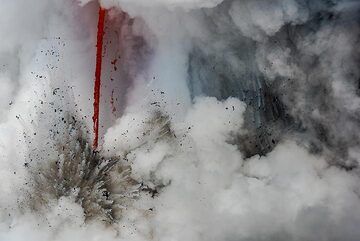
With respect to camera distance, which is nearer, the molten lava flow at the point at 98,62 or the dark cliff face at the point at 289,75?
the dark cliff face at the point at 289,75

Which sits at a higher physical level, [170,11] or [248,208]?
[170,11]

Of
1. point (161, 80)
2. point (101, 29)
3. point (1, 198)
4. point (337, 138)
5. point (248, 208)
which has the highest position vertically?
point (101, 29)

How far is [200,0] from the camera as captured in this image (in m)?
19.0

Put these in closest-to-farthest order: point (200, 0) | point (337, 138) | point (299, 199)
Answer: point (200, 0) → point (337, 138) → point (299, 199)

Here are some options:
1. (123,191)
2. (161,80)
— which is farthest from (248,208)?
(161,80)

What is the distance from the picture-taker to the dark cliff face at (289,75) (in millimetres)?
18844

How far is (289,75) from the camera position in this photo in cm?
2036

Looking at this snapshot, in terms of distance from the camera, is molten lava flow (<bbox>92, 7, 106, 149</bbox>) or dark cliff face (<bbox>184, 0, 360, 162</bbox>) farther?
molten lava flow (<bbox>92, 7, 106, 149</bbox>)

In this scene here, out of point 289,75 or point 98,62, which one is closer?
point 98,62

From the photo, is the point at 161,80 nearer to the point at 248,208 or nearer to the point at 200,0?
the point at 200,0

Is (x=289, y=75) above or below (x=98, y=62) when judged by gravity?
below

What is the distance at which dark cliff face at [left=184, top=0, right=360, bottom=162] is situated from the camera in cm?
1884

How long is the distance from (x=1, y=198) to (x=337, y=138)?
17.3 m

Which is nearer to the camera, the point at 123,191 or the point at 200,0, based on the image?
the point at 200,0
